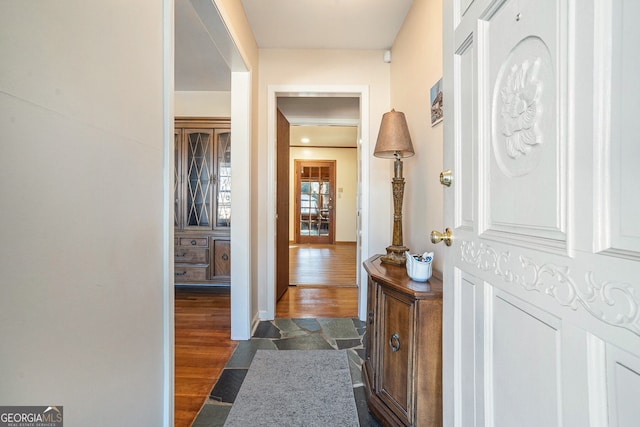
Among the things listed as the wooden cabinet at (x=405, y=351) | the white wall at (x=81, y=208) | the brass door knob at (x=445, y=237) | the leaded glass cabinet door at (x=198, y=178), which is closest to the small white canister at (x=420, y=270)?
the wooden cabinet at (x=405, y=351)

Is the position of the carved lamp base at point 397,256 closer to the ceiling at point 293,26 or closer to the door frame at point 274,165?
the door frame at point 274,165

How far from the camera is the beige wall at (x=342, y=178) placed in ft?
26.2

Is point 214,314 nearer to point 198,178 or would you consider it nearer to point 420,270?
point 198,178

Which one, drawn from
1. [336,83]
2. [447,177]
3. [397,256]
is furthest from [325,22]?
[447,177]

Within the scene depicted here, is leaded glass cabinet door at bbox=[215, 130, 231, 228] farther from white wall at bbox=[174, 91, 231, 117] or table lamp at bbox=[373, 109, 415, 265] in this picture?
table lamp at bbox=[373, 109, 415, 265]

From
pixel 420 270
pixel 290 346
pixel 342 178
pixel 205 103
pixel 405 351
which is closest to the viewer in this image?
pixel 405 351

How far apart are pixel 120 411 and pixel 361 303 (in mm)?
2250

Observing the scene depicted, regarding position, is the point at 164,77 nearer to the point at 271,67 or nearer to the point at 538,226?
the point at 538,226

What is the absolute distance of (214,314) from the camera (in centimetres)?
296

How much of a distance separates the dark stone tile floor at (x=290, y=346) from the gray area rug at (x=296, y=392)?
0.05 metres

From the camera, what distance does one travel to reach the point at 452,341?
0.91 m

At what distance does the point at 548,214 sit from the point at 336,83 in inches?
102

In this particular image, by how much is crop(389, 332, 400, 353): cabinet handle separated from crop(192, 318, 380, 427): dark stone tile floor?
43 cm

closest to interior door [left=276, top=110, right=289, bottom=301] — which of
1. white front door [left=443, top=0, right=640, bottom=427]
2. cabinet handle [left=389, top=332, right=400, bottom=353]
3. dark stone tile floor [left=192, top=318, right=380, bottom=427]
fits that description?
dark stone tile floor [left=192, top=318, right=380, bottom=427]
